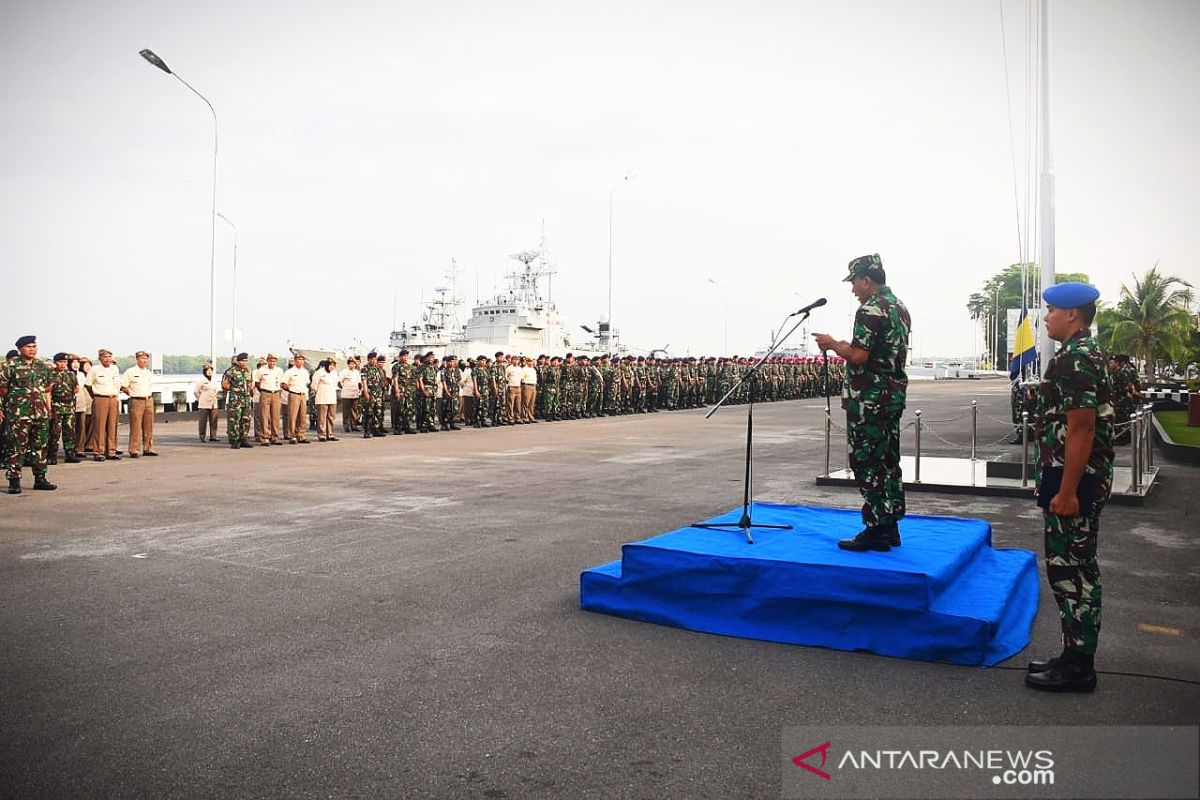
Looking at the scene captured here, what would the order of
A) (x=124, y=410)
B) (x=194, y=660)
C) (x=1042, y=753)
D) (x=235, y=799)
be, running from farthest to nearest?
(x=124, y=410), (x=194, y=660), (x=1042, y=753), (x=235, y=799)

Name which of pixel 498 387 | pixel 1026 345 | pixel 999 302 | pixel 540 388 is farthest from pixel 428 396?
pixel 999 302

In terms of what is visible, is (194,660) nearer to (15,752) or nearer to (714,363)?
(15,752)

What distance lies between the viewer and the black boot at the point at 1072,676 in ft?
14.1

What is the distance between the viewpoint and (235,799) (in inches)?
129

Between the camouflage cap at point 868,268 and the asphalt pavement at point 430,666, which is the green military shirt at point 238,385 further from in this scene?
the camouflage cap at point 868,268

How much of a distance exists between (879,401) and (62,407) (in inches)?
588

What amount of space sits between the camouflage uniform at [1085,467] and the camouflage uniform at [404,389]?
786 inches

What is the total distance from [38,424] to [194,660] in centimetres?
912

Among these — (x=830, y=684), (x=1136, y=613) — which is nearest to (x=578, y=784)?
(x=830, y=684)

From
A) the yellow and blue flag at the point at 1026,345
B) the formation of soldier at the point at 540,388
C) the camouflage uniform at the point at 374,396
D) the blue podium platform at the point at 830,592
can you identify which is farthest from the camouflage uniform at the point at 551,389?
the blue podium platform at the point at 830,592

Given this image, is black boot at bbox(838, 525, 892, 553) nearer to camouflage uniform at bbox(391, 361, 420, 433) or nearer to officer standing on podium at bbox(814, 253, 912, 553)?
officer standing on podium at bbox(814, 253, 912, 553)

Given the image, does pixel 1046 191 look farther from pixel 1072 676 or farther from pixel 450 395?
pixel 450 395

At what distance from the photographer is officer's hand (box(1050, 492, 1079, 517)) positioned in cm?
419

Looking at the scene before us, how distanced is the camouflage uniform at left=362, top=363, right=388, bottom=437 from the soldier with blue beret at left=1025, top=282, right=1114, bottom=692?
751 inches
